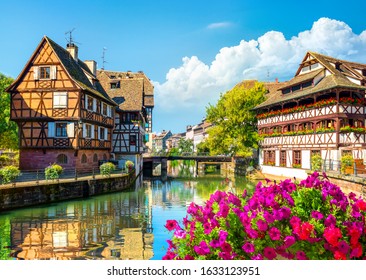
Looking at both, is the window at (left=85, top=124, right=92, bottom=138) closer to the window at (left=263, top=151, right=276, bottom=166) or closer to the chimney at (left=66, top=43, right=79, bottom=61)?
the chimney at (left=66, top=43, right=79, bottom=61)

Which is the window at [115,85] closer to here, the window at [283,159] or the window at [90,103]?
the window at [90,103]

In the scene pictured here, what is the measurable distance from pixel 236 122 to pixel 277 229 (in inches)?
1620

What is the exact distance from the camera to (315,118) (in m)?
31.9

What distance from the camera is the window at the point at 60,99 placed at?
2894 cm

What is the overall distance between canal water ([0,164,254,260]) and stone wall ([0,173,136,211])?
0.71m

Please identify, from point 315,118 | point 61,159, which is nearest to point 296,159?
point 315,118

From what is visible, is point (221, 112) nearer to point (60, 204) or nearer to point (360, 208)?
point (60, 204)

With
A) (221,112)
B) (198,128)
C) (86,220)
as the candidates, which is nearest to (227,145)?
(221,112)

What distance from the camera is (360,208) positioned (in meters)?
5.82

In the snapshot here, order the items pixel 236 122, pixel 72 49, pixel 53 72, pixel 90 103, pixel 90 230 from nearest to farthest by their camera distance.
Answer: pixel 90 230 < pixel 53 72 < pixel 90 103 < pixel 72 49 < pixel 236 122

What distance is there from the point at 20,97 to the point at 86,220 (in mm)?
16768

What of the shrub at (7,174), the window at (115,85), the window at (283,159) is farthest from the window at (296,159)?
the shrub at (7,174)

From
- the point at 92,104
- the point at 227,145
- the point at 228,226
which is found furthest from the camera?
→ the point at 227,145

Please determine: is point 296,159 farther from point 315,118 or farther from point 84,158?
point 84,158
